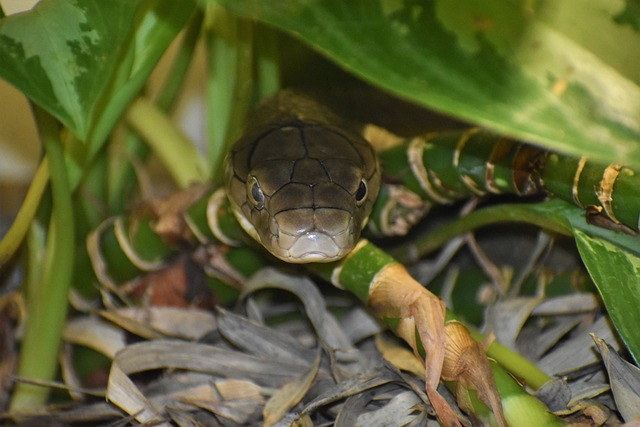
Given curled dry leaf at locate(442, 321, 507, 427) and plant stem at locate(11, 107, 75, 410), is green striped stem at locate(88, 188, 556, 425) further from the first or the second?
plant stem at locate(11, 107, 75, 410)

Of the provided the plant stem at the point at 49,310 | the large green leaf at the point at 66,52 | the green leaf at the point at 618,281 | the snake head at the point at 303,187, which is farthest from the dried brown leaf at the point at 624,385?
the plant stem at the point at 49,310

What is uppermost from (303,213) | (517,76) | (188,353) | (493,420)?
(517,76)

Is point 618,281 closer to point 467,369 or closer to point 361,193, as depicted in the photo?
point 467,369

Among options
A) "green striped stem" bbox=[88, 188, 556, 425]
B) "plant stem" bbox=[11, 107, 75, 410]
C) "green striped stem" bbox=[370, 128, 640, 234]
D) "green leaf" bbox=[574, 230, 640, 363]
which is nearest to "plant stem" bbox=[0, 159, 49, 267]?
"plant stem" bbox=[11, 107, 75, 410]

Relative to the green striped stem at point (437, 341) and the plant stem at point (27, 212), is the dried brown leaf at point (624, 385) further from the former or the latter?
the plant stem at point (27, 212)

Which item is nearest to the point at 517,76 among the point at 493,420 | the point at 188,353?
the point at 493,420

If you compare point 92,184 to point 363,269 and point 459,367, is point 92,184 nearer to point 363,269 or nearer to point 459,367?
point 363,269

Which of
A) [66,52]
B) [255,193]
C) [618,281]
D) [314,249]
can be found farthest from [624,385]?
[66,52]

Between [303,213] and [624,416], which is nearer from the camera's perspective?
[624,416]
